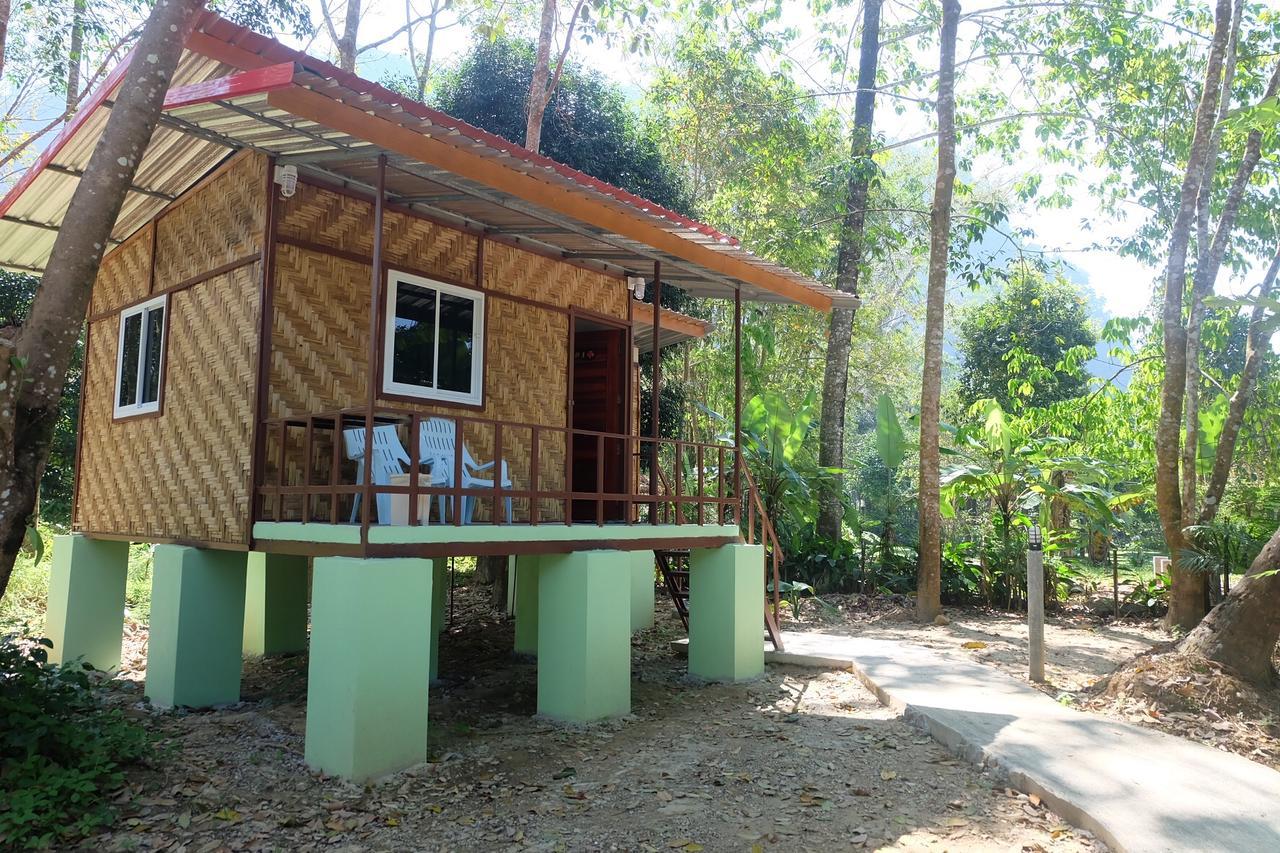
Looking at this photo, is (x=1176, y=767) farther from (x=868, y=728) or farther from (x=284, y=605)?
(x=284, y=605)

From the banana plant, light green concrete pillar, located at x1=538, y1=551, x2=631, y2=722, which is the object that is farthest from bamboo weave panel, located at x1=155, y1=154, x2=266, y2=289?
the banana plant

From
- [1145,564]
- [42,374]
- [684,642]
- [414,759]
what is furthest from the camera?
[1145,564]

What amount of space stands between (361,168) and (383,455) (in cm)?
239

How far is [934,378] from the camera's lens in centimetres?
1250

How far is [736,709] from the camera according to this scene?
25.5ft

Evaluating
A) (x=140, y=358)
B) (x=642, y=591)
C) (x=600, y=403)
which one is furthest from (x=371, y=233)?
(x=642, y=591)

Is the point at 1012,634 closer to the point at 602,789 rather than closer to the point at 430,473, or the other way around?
the point at 602,789

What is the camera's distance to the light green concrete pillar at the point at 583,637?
718 cm

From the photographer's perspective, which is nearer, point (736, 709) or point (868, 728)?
point (868, 728)

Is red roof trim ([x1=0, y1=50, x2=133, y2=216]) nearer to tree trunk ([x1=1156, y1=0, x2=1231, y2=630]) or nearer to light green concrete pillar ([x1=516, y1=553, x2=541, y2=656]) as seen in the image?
light green concrete pillar ([x1=516, y1=553, x2=541, y2=656])

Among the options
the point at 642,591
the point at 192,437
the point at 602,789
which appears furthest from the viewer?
the point at 642,591

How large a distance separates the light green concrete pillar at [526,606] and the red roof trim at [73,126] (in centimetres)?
609

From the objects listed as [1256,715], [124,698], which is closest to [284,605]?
[124,698]

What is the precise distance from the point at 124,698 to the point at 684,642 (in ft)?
19.0
